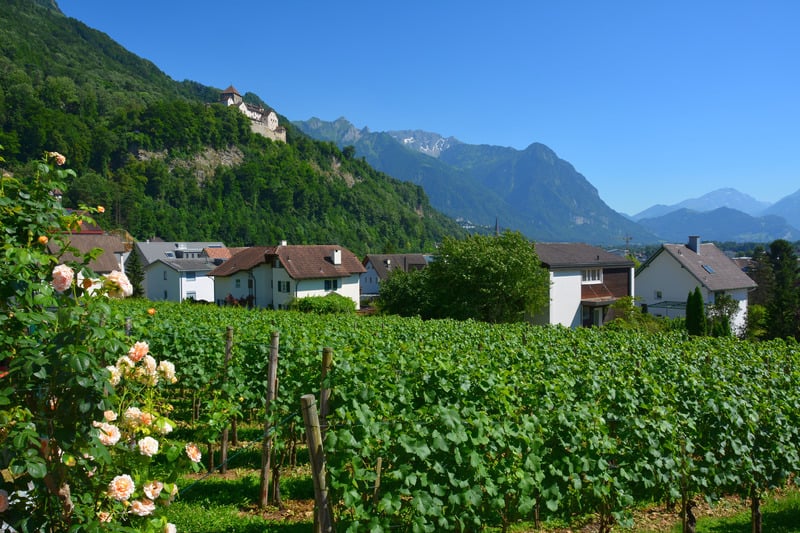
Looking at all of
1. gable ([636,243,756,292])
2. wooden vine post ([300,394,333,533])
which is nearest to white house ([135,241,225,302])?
gable ([636,243,756,292])

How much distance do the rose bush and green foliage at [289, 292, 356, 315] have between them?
37.4 metres

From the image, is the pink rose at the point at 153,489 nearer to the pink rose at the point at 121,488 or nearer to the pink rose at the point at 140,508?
the pink rose at the point at 140,508

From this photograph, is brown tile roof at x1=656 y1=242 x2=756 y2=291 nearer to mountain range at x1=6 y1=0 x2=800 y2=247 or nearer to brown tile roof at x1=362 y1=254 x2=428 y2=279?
brown tile roof at x1=362 y1=254 x2=428 y2=279

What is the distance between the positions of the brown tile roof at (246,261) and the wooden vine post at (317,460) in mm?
45906

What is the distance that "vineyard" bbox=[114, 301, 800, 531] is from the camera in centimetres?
450

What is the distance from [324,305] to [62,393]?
127 ft

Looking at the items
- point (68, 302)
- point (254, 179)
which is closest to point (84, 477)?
point (68, 302)

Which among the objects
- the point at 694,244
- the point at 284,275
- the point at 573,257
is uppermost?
the point at 694,244

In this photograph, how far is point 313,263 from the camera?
49.0 m

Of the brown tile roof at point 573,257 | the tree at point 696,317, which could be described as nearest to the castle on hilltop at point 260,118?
the brown tile roof at point 573,257

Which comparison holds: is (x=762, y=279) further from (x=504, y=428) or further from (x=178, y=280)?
(x=504, y=428)

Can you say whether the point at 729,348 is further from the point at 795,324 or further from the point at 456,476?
the point at 795,324

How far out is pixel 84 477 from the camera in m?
3.21

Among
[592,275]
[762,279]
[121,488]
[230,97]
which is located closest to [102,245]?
[592,275]
